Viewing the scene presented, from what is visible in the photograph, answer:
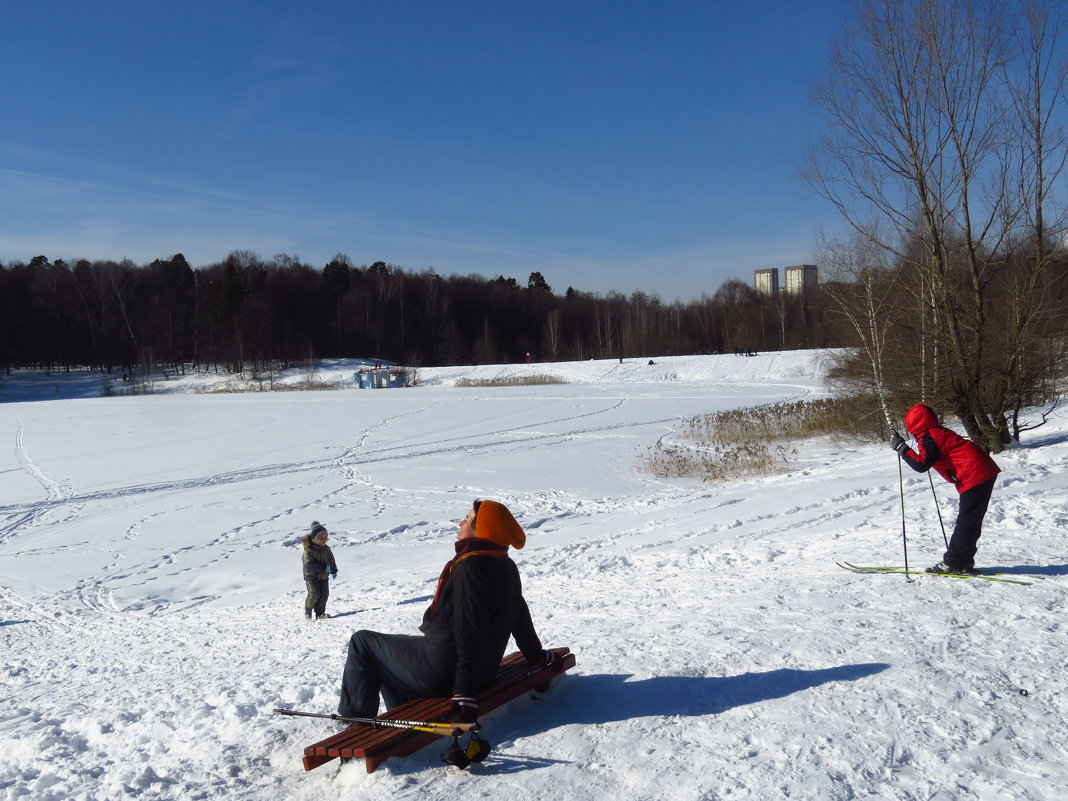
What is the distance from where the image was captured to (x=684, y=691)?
4.54 m

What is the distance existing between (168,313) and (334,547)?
81929 mm

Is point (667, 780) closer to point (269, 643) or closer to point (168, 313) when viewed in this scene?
point (269, 643)

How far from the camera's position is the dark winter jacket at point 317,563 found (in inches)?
366

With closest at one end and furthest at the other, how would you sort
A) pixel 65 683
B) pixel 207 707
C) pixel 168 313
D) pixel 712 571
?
pixel 207 707
pixel 65 683
pixel 712 571
pixel 168 313

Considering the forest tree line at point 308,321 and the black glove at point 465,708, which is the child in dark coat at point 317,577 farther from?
the forest tree line at point 308,321

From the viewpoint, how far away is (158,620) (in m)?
9.77

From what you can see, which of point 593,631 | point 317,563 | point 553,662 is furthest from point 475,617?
point 317,563

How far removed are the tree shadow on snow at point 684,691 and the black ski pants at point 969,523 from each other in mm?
2172

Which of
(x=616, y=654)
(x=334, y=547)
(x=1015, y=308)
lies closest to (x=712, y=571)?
(x=616, y=654)

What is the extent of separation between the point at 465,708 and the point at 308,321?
299ft

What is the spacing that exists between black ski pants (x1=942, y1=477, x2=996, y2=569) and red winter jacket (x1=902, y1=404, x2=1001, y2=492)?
0.06 metres

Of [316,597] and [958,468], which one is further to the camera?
[316,597]

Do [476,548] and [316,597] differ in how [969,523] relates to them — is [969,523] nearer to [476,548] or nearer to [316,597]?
[476,548]

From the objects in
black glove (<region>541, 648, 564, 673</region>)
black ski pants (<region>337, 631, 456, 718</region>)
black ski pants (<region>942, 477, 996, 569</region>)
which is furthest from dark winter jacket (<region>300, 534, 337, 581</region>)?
black ski pants (<region>942, 477, 996, 569</region>)
